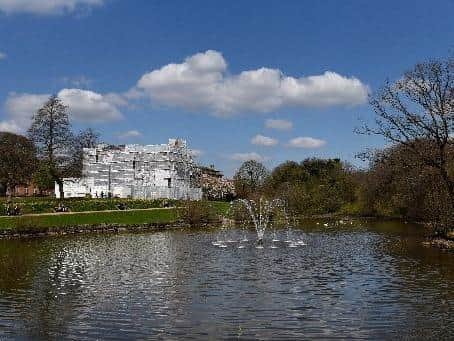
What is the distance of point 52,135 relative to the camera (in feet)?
234

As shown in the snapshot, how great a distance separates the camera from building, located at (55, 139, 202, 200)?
3875 inches

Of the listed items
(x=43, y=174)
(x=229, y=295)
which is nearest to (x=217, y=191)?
(x=43, y=174)

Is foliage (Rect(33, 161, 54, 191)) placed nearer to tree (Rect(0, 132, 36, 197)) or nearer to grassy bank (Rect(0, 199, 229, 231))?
tree (Rect(0, 132, 36, 197))

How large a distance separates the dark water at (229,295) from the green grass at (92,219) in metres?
18.3

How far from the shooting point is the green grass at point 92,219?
47.6 m

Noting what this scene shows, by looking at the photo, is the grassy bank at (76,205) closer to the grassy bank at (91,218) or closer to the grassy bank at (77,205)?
the grassy bank at (77,205)

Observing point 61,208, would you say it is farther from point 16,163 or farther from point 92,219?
point 16,163

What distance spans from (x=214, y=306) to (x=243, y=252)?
14.6 metres

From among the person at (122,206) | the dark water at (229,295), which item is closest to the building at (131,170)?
the person at (122,206)

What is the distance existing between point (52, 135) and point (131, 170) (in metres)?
29.8

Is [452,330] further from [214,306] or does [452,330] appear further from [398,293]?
[214,306]

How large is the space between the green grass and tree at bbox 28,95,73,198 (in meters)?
14.9

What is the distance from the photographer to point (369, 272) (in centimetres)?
2186

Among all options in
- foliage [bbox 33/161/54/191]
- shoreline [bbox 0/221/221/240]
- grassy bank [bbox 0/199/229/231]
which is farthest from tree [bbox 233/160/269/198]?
shoreline [bbox 0/221/221/240]
